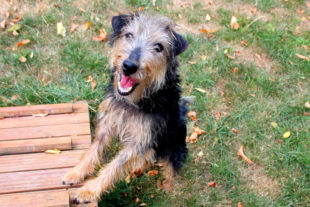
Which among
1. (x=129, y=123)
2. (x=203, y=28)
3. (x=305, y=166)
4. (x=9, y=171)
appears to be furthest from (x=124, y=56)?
(x=203, y=28)

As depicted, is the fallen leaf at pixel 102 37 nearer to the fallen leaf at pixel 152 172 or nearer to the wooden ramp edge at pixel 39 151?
the wooden ramp edge at pixel 39 151

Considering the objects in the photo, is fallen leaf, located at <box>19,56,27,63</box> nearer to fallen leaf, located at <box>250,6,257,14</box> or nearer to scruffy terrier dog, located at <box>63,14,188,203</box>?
scruffy terrier dog, located at <box>63,14,188,203</box>

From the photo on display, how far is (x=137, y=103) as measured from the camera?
2.89m

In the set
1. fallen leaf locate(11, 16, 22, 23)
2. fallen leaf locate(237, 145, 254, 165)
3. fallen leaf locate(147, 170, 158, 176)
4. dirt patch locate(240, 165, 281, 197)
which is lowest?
dirt patch locate(240, 165, 281, 197)

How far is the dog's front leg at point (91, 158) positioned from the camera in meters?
2.79

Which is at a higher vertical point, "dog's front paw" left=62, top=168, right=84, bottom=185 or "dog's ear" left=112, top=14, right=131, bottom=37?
"dog's ear" left=112, top=14, right=131, bottom=37

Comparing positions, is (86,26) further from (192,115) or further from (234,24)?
(234,24)

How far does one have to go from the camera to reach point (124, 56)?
2498 millimetres

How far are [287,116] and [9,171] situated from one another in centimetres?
→ 396

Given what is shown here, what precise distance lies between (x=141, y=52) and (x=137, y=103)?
0.59 metres

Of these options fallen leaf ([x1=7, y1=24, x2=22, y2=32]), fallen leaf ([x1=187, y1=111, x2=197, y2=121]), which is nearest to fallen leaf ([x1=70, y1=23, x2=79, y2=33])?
fallen leaf ([x1=7, y1=24, x2=22, y2=32])

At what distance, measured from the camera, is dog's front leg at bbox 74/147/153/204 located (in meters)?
2.77

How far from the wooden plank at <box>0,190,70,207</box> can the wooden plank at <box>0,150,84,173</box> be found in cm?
29

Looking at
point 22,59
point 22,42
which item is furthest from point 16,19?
point 22,59
